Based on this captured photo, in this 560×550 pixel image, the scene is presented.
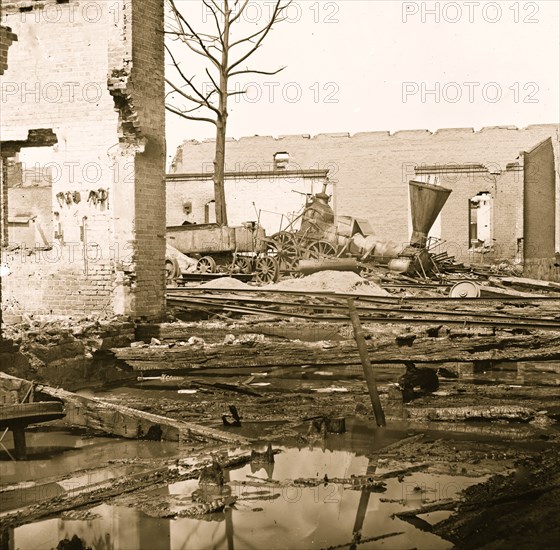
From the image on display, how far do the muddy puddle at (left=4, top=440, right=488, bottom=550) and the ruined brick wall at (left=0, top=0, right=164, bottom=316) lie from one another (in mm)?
6633

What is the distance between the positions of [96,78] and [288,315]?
4.65 m

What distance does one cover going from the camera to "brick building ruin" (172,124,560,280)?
36312 millimetres

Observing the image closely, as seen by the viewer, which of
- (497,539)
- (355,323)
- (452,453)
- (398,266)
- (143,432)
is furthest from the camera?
(398,266)

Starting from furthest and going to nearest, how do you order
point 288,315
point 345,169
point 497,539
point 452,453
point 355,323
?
point 345,169 < point 288,315 < point 355,323 < point 452,453 < point 497,539

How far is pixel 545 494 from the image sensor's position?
15.2 ft

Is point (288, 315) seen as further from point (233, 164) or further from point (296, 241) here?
point (233, 164)

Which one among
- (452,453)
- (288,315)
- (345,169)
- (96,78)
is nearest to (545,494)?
(452,453)

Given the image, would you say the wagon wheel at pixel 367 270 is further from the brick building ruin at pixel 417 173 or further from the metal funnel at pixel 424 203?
the brick building ruin at pixel 417 173

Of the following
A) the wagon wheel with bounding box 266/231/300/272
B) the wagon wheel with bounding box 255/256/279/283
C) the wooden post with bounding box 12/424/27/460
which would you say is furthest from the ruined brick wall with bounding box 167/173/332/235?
the wooden post with bounding box 12/424/27/460

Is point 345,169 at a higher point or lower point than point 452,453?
higher

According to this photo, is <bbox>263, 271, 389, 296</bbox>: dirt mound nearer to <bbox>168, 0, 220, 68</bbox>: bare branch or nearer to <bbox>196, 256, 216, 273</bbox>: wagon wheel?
<bbox>196, 256, 216, 273</bbox>: wagon wheel

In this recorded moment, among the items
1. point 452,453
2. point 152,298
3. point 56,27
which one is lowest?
point 452,453

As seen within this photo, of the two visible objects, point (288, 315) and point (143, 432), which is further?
point (288, 315)

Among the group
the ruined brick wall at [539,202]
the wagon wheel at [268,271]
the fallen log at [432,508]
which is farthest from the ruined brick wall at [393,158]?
the fallen log at [432,508]
